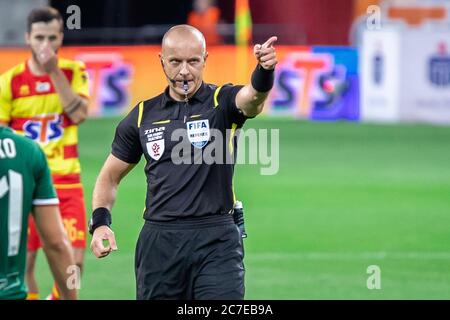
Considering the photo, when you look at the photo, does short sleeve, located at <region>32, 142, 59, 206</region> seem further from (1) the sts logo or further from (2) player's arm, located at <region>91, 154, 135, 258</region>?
(1) the sts logo

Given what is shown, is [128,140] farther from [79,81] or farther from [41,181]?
[79,81]

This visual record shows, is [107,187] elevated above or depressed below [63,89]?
below

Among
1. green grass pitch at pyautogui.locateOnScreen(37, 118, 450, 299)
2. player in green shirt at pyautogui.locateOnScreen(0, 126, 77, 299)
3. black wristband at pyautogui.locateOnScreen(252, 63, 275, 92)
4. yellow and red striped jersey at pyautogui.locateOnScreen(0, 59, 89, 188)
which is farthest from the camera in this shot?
green grass pitch at pyautogui.locateOnScreen(37, 118, 450, 299)

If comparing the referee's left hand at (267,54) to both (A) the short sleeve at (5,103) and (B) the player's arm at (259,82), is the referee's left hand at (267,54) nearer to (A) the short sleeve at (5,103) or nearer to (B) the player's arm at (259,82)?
(B) the player's arm at (259,82)

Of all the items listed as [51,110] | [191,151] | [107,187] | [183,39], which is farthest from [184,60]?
[51,110]

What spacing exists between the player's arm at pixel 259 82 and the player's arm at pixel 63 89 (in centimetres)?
322

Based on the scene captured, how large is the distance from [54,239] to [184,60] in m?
1.58

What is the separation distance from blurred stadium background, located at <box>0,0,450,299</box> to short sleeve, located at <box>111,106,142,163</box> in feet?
12.2

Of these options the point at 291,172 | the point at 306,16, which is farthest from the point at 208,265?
the point at 306,16

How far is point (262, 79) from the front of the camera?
7.05 m

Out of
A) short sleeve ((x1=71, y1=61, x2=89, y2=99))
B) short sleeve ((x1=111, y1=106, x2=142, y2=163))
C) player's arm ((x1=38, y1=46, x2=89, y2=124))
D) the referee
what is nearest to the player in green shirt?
the referee

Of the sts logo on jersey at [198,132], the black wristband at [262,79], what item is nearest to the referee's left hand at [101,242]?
the sts logo on jersey at [198,132]

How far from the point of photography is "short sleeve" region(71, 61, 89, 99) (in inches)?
416

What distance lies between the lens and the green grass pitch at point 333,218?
11992mm
